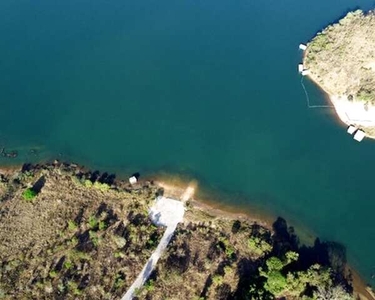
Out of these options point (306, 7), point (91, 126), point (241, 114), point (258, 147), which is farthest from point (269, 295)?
point (306, 7)

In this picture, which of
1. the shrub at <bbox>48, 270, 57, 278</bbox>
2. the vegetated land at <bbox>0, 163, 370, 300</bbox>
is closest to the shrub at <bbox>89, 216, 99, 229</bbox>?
the vegetated land at <bbox>0, 163, 370, 300</bbox>

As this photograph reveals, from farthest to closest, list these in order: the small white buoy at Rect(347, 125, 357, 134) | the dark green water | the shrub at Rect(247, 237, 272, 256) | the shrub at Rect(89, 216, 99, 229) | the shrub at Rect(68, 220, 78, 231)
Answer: the small white buoy at Rect(347, 125, 357, 134) → the dark green water → the shrub at Rect(89, 216, 99, 229) → the shrub at Rect(68, 220, 78, 231) → the shrub at Rect(247, 237, 272, 256)

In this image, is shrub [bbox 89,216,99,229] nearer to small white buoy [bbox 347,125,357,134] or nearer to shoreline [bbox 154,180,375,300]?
shoreline [bbox 154,180,375,300]

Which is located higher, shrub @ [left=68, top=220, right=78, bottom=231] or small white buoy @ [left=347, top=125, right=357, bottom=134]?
small white buoy @ [left=347, top=125, right=357, bottom=134]

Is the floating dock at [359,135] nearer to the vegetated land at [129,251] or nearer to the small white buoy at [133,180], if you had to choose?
the vegetated land at [129,251]

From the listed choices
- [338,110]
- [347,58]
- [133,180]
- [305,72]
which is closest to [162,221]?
[133,180]

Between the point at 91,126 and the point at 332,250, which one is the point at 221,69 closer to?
the point at 91,126

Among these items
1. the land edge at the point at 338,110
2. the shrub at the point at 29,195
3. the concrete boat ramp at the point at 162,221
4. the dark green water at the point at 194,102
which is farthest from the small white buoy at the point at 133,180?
the land edge at the point at 338,110

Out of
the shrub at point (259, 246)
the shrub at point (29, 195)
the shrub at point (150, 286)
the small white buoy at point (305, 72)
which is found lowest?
the shrub at point (150, 286)
